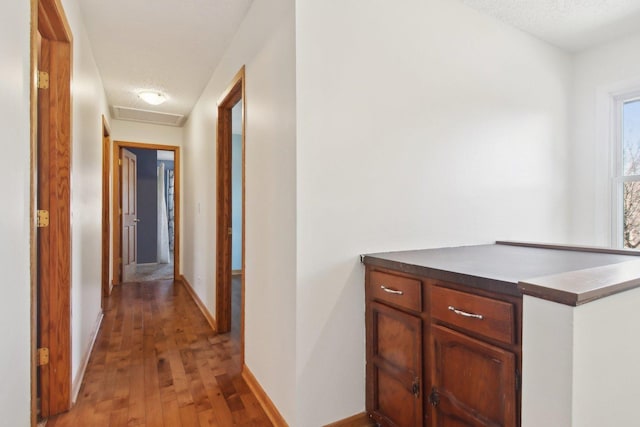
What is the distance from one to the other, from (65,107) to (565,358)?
2428mm

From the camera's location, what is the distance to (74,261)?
2021mm

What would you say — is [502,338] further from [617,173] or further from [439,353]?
[617,173]

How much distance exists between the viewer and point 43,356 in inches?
70.5

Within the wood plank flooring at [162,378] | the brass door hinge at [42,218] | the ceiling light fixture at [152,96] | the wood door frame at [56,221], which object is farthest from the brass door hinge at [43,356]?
the ceiling light fixture at [152,96]

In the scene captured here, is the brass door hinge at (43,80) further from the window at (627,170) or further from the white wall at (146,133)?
the window at (627,170)

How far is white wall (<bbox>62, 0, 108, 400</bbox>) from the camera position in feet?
6.64

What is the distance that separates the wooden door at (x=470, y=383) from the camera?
1109 mm

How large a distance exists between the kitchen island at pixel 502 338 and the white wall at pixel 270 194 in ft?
1.38

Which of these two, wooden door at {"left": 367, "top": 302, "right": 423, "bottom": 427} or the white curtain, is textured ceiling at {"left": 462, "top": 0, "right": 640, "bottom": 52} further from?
the white curtain
